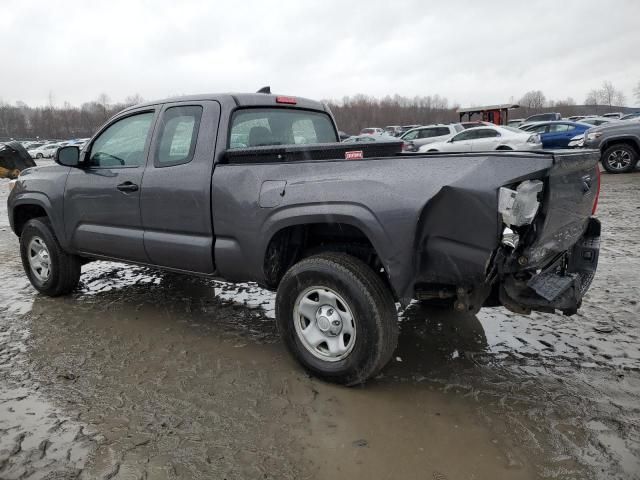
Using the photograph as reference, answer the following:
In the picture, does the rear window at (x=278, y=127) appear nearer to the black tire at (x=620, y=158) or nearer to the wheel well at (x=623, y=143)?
the wheel well at (x=623, y=143)

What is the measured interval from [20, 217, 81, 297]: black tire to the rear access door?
1.36 metres

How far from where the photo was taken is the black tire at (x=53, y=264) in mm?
4727

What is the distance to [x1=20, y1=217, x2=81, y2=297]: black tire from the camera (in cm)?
473

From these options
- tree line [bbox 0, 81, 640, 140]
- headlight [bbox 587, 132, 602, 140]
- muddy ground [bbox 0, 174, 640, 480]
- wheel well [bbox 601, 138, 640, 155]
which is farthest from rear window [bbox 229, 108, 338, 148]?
tree line [bbox 0, 81, 640, 140]

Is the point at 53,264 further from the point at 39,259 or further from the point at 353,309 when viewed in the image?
the point at 353,309

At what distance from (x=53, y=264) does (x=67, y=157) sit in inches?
43.4

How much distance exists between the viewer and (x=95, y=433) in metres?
2.63

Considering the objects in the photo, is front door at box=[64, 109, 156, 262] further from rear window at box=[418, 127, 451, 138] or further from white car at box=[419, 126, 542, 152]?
rear window at box=[418, 127, 451, 138]

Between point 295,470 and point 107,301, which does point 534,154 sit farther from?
point 107,301

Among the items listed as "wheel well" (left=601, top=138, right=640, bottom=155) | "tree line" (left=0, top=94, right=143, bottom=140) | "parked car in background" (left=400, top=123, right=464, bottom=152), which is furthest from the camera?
"tree line" (left=0, top=94, right=143, bottom=140)

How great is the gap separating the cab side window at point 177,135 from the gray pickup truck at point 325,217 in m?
0.01

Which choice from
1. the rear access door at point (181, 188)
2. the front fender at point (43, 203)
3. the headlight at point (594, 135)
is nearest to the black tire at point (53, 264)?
the front fender at point (43, 203)

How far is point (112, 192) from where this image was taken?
13.5 feet

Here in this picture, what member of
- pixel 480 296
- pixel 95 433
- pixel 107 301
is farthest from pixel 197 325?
pixel 480 296
